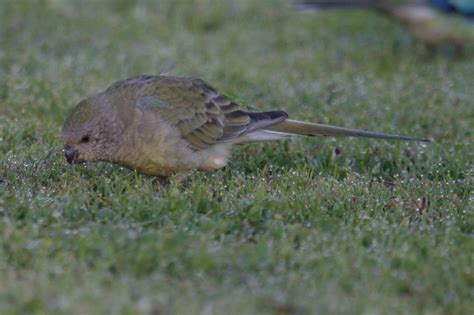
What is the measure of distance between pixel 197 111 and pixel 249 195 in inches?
31.8

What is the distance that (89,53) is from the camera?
984cm

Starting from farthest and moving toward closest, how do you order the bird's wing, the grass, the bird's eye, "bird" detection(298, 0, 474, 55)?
"bird" detection(298, 0, 474, 55), the bird's wing, the bird's eye, the grass

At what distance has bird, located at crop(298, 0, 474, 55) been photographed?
1086 cm

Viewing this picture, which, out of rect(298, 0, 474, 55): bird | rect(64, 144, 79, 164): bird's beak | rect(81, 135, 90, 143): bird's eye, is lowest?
rect(298, 0, 474, 55): bird

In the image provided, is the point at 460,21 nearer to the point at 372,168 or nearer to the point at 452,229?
the point at 372,168

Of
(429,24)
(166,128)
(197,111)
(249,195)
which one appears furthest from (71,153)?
(429,24)

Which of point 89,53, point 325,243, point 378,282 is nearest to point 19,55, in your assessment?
point 89,53

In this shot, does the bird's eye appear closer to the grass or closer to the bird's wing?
the grass

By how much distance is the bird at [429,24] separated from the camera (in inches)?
428

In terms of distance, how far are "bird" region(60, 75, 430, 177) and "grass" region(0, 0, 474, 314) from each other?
19cm

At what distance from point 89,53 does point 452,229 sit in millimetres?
5477

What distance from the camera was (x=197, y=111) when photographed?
6.41 metres

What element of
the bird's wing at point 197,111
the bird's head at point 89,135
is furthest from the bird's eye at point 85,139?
the bird's wing at point 197,111

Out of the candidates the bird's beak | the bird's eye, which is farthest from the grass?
the bird's eye
